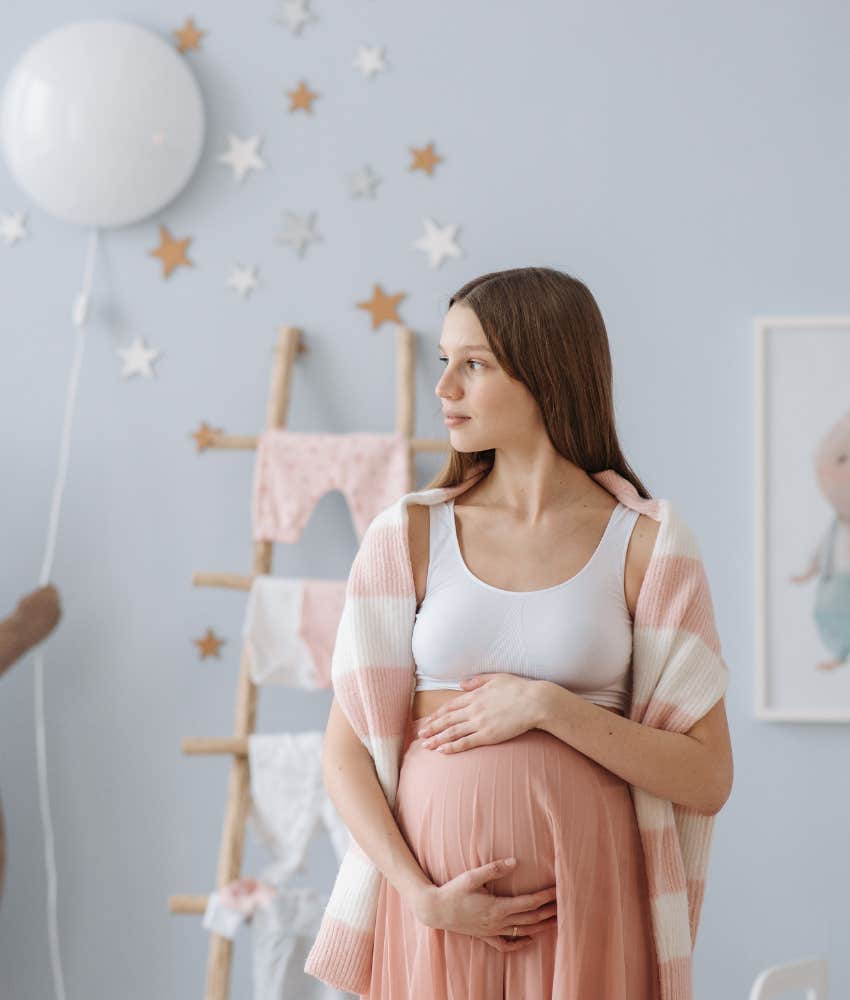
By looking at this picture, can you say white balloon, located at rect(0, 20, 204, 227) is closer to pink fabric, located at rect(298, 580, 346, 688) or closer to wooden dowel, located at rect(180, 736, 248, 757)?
pink fabric, located at rect(298, 580, 346, 688)

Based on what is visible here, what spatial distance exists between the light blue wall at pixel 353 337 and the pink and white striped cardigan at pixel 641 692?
1034 millimetres

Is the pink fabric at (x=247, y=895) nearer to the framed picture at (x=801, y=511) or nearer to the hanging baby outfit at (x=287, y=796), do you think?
the hanging baby outfit at (x=287, y=796)

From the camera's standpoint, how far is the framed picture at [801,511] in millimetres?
2303

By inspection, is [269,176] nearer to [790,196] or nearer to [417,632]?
[790,196]

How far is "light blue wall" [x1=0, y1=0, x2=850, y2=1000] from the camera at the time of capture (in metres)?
2.33

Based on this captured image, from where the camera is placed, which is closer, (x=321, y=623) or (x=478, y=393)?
(x=478, y=393)

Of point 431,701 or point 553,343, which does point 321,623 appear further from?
point 553,343

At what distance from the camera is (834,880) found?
229 cm

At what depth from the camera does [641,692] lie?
51.8 inches

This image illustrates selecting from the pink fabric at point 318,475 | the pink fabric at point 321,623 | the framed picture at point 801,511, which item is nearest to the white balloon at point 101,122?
the pink fabric at point 318,475

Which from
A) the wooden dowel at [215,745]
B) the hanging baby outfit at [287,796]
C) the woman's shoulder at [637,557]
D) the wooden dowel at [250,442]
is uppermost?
the wooden dowel at [250,442]

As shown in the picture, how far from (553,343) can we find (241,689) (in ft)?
3.95

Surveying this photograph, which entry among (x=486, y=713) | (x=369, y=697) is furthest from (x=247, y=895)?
(x=486, y=713)

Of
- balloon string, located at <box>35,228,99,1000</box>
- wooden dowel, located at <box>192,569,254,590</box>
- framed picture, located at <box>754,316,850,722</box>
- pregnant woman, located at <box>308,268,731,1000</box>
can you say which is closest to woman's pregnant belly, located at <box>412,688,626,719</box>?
pregnant woman, located at <box>308,268,731,1000</box>
